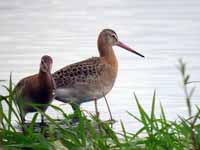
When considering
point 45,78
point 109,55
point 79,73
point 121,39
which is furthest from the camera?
point 121,39

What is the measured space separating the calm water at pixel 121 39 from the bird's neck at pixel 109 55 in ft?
1.07

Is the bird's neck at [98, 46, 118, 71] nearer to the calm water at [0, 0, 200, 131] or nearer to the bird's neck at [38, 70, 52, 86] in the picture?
the calm water at [0, 0, 200, 131]

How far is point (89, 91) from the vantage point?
949 centimetres

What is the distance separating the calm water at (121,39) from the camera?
9.95m

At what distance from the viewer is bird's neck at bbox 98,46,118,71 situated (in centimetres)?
1006

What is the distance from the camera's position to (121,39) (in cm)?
1317

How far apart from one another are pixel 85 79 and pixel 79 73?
93mm

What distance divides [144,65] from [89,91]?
1.92 meters

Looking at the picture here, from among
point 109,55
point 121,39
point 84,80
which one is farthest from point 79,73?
point 121,39

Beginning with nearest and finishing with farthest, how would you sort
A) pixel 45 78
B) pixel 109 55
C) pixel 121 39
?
pixel 45 78 < pixel 109 55 < pixel 121 39

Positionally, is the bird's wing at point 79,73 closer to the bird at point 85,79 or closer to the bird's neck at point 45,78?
the bird at point 85,79

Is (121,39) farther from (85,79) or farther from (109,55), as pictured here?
(85,79)

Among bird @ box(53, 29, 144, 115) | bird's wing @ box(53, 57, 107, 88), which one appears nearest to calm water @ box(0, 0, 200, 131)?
bird @ box(53, 29, 144, 115)

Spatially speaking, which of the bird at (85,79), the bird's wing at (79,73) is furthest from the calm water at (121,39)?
the bird's wing at (79,73)
